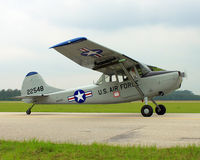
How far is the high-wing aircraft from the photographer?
1127 cm

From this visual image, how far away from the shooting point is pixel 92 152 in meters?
4.23

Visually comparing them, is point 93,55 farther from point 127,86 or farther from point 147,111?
point 147,111

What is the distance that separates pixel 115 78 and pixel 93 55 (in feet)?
7.54

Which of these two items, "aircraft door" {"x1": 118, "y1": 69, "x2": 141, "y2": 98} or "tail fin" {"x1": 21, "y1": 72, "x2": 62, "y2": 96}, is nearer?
"aircraft door" {"x1": 118, "y1": 69, "x2": 141, "y2": 98}

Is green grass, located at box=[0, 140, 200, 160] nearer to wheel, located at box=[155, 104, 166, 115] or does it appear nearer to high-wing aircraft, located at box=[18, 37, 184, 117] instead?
high-wing aircraft, located at box=[18, 37, 184, 117]

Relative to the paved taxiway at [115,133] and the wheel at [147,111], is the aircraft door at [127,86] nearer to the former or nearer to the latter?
the wheel at [147,111]

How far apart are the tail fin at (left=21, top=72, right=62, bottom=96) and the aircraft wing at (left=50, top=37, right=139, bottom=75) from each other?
5.24 m

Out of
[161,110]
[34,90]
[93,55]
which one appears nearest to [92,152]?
[93,55]

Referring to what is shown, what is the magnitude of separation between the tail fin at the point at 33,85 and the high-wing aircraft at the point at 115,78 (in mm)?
2542

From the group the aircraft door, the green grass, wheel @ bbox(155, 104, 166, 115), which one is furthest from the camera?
wheel @ bbox(155, 104, 166, 115)

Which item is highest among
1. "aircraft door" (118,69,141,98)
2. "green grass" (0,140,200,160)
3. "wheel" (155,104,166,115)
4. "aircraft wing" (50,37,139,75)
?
"aircraft wing" (50,37,139,75)

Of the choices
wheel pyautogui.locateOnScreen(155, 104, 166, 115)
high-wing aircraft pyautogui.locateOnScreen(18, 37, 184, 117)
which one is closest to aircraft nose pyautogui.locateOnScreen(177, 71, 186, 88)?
high-wing aircraft pyautogui.locateOnScreen(18, 37, 184, 117)

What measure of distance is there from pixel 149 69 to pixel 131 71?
1.02 m

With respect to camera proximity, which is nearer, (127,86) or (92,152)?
(92,152)
